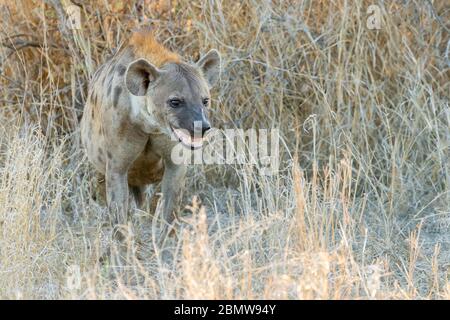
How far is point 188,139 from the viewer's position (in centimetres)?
529

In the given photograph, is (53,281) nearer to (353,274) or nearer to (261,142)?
(353,274)

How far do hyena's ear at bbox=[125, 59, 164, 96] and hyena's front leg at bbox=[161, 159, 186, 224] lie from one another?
50 cm

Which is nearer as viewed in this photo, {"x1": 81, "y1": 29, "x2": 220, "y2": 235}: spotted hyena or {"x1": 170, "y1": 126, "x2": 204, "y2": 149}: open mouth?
{"x1": 170, "y1": 126, "x2": 204, "y2": 149}: open mouth

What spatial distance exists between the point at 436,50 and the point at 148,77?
2.62 metres

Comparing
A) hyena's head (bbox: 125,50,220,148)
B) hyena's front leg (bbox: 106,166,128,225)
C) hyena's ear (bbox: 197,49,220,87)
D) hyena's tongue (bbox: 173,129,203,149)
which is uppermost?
hyena's ear (bbox: 197,49,220,87)

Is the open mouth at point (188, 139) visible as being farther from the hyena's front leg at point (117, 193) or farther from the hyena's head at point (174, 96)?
the hyena's front leg at point (117, 193)

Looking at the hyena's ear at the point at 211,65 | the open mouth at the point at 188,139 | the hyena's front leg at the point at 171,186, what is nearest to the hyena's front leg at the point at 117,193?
the hyena's front leg at the point at 171,186

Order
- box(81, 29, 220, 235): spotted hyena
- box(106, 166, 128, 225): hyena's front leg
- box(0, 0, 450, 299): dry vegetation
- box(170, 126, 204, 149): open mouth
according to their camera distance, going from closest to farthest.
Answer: box(170, 126, 204, 149): open mouth, box(81, 29, 220, 235): spotted hyena, box(106, 166, 128, 225): hyena's front leg, box(0, 0, 450, 299): dry vegetation

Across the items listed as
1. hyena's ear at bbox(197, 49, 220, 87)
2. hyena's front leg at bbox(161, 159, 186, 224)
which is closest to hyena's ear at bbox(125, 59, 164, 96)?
hyena's ear at bbox(197, 49, 220, 87)

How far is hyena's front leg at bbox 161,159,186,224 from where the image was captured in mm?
5832

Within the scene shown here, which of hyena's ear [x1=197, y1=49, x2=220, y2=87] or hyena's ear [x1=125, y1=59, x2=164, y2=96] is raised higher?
hyena's ear [x1=197, y1=49, x2=220, y2=87]

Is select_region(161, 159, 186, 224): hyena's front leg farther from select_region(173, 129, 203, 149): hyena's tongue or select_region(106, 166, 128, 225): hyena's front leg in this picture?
select_region(173, 129, 203, 149): hyena's tongue

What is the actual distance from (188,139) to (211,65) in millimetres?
757
